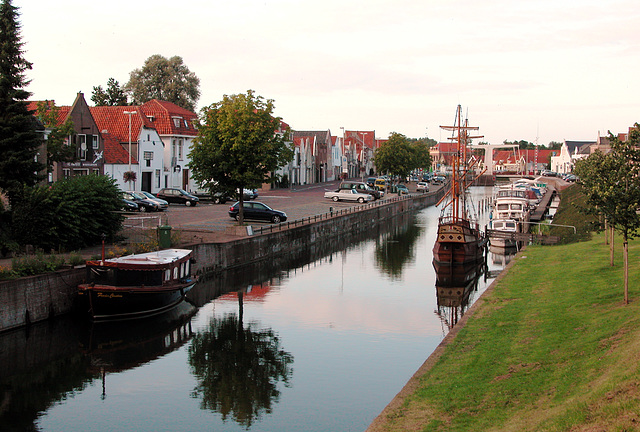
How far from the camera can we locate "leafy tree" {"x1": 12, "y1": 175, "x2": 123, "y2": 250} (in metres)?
31.9

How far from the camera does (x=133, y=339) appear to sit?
27.6 metres

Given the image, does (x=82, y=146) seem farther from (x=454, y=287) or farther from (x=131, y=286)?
(x=454, y=287)

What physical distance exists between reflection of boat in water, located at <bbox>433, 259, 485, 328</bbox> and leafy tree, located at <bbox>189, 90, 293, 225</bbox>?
43.6ft

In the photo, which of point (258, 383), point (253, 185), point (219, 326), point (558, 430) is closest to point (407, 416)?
point (558, 430)

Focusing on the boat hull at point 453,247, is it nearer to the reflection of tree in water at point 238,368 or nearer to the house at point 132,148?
the reflection of tree in water at point 238,368

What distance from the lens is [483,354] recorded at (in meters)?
20.1

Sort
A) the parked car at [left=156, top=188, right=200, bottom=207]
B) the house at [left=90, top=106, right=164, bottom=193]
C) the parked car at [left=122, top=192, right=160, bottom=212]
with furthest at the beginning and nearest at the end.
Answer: the house at [left=90, top=106, right=164, bottom=193] → the parked car at [left=156, top=188, right=200, bottom=207] → the parked car at [left=122, top=192, right=160, bottom=212]

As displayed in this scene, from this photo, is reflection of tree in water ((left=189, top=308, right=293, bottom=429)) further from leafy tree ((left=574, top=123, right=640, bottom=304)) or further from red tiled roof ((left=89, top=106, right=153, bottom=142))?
red tiled roof ((left=89, top=106, right=153, bottom=142))

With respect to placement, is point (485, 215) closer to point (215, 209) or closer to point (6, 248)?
point (215, 209)

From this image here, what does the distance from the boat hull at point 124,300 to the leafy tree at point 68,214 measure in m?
4.97

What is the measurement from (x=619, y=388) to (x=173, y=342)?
723 inches

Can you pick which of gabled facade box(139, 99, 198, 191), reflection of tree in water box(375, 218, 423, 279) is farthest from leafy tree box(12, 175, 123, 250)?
gabled facade box(139, 99, 198, 191)

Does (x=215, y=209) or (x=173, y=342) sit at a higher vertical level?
(x=215, y=209)

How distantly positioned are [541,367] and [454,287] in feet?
74.7
